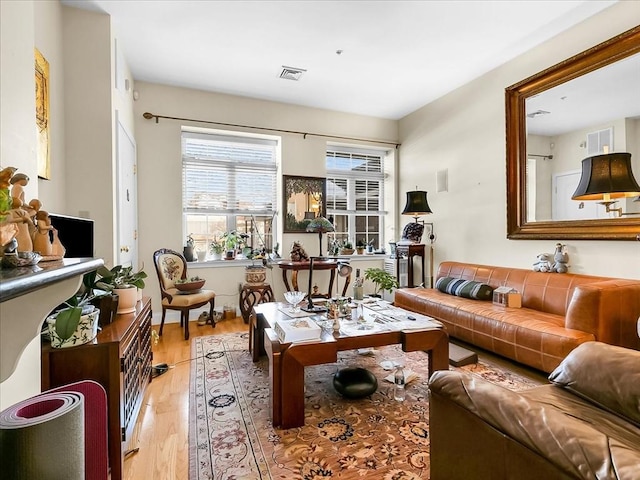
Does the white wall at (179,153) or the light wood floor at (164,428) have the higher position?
the white wall at (179,153)

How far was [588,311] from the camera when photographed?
2270 mm

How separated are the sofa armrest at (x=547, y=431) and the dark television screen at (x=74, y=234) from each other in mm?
2036

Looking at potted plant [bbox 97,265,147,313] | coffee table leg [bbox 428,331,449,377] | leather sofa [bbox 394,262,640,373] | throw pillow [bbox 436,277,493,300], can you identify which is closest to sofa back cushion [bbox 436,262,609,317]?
leather sofa [bbox 394,262,640,373]

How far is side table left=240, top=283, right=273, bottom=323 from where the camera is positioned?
4045 mm

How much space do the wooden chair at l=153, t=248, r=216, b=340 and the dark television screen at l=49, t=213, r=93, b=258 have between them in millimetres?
1436

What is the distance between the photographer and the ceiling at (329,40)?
2.70 metres

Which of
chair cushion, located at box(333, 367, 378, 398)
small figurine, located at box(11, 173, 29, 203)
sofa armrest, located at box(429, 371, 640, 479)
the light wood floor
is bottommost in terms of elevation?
the light wood floor

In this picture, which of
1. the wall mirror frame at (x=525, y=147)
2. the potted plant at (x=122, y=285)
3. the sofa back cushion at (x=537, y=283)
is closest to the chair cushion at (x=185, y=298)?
the potted plant at (x=122, y=285)

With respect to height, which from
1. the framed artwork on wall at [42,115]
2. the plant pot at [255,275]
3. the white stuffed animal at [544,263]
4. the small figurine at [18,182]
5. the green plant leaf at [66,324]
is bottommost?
the plant pot at [255,275]

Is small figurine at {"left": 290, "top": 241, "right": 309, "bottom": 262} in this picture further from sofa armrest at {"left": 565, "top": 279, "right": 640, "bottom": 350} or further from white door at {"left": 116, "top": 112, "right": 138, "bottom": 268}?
sofa armrest at {"left": 565, "top": 279, "right": 640, "bottom": 350}

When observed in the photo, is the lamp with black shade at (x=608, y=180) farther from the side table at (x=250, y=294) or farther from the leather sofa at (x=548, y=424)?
the side table at (x=250, y=294)

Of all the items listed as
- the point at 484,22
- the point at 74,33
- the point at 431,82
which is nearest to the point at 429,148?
the point at 431,82

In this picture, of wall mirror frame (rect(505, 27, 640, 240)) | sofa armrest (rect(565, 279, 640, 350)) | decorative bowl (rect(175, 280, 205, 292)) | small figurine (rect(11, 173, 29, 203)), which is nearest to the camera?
small figurine (rect(11, 173, 29, 203))

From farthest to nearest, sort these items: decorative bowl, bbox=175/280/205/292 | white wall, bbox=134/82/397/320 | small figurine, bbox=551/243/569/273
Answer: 1. white wall, bbox=134/82/397/320
2. decorative bowl, bbox=175/280/205/292
3. small figurine, bbox=551/243/569/273
